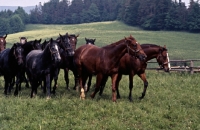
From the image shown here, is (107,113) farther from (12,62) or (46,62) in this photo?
(12,62)

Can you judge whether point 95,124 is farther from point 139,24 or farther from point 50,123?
point 139,24

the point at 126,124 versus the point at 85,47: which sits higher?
the point at 85,47

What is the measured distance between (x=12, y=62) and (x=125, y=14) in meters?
82.8

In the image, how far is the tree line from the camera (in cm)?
7400

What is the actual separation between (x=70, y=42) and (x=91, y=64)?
1.61m

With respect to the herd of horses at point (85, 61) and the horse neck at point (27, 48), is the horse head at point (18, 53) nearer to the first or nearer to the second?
the herd of horses at point (85, 61)

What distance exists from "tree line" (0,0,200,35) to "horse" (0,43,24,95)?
63.4 metres

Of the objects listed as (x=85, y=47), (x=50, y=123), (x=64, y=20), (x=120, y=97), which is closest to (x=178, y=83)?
(x=120, y=97)

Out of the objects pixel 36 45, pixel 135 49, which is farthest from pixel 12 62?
pixel 135 49

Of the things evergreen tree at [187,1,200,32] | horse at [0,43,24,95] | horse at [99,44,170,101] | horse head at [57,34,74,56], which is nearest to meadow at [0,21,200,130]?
horse at [99,44,170,101]

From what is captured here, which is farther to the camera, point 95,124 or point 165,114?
point 165,114

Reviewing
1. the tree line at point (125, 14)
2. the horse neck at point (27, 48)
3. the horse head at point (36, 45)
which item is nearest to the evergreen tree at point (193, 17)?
the tree line at point (125, 14)

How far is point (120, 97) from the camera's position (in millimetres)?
10906

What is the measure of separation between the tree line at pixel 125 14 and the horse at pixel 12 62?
6338 centimetres
